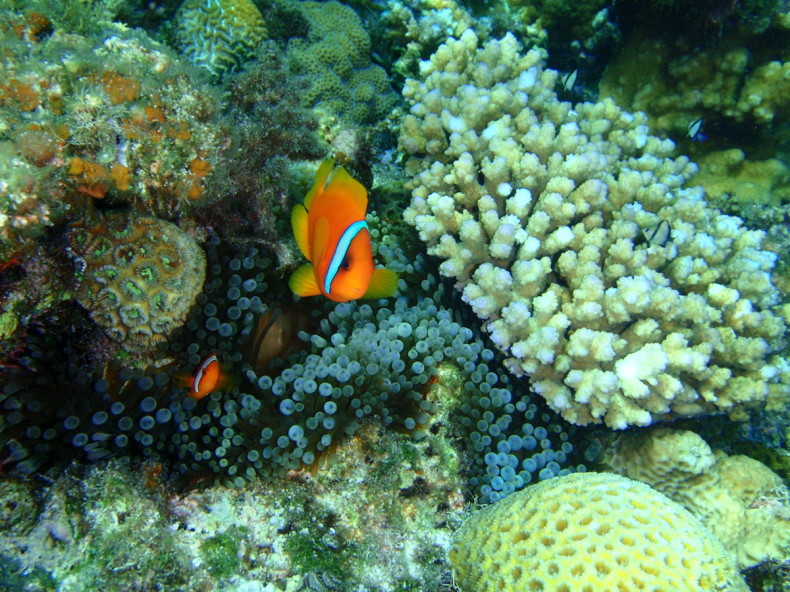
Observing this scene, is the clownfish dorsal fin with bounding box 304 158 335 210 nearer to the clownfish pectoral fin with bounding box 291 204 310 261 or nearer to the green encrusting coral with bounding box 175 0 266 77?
the clownfish pectoral fin with bounding box 291 204 310 261

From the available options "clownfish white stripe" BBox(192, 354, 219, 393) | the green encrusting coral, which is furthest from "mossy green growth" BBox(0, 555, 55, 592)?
the green encrusting coral

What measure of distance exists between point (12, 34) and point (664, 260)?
13.4ft

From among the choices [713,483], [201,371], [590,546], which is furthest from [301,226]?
[713,483]

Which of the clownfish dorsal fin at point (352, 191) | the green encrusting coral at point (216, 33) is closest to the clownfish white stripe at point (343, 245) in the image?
the clownfish dorsal fin at point (352, 191)

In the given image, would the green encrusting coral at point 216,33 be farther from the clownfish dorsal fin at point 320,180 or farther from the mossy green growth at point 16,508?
the mossy green growth at point 16,508

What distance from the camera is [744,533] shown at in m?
3.51

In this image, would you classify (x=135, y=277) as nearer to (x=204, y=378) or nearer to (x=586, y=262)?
(x=204, y=378)

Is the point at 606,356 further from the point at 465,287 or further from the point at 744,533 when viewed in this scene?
the point at 744,533

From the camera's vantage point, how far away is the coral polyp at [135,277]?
2320 millimetres

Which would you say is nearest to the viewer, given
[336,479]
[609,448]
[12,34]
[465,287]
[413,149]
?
[12,34]

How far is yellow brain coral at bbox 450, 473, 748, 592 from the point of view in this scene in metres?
2.44

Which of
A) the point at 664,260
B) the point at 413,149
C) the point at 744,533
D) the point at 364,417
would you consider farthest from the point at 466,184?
the point at 744,533

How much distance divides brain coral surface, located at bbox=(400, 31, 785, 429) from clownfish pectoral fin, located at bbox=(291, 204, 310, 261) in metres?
1.19

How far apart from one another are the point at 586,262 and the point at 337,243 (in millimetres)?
1981
